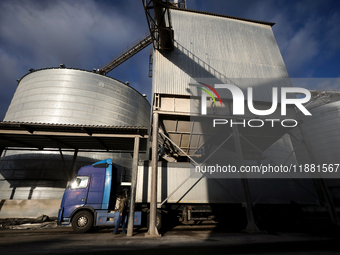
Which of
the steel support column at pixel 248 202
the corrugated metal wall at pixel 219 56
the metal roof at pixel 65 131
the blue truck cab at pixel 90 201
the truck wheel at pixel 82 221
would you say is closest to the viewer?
the steel support column at pixel 248 202

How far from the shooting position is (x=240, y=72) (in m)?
12.1

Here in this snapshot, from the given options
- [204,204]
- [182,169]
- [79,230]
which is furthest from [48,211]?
[204,204]

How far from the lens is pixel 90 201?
27.7 ft

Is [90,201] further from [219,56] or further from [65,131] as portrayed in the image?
[219,56]

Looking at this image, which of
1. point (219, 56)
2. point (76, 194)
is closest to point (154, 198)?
point (76, 194)

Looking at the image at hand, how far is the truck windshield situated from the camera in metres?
8.67

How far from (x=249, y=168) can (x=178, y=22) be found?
39.5 feet

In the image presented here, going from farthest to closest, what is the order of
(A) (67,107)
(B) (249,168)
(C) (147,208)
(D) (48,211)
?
(A) (67,107), (D) (48,211), (B) (249,168), (C) (147,208)

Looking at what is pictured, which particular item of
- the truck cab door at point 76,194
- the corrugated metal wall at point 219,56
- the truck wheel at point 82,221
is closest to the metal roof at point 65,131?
the truck cab door at point 76,194

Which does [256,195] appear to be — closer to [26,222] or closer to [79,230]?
[79,230]

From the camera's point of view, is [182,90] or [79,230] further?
[182,90]

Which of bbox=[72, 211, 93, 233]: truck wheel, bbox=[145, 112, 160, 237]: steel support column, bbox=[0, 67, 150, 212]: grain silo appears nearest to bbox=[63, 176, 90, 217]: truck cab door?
bbox=[72, 211, 93, 233]: truck wheel

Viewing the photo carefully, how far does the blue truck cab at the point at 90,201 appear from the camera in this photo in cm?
813

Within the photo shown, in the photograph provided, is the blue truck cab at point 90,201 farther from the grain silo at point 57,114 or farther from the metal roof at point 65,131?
the grain silo at point 57,114
